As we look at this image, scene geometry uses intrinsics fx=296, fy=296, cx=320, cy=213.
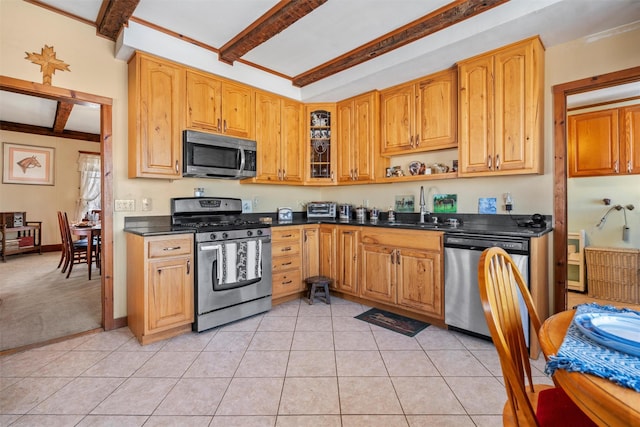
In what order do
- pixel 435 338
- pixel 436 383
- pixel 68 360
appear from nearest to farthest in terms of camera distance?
pixel 436 383 → pixel 68 360 → pixel 435 338

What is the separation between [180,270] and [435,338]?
224cm

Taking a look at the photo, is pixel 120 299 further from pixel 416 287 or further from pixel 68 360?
pixel 416 287

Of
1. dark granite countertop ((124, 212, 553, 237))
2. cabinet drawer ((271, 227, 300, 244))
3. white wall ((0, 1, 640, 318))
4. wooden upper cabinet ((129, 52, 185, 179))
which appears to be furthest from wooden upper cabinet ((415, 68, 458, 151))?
wooden upper cabinet ((129, 52, 185, 179))

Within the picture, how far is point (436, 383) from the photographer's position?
1.87 m

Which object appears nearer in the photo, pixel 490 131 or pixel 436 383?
pixel 436 383

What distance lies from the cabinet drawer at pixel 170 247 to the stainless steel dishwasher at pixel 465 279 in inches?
88.3

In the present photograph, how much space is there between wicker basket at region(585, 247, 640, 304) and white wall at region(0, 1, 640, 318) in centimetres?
181

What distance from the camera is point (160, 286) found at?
2430mm

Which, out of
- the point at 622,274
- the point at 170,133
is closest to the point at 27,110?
the point at 170,133

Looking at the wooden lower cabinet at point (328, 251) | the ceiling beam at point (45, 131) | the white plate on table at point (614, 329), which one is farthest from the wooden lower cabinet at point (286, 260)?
the ceiling beam at point (45, 131)

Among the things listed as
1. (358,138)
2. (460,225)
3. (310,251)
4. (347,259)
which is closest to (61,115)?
(310,251)

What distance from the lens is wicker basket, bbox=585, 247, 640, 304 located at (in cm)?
336

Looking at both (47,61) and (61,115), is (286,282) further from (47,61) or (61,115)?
(61,115)

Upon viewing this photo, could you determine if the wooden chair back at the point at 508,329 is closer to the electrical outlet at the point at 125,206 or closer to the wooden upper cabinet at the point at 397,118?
the wooden upper cabinet at the point at 397,118
